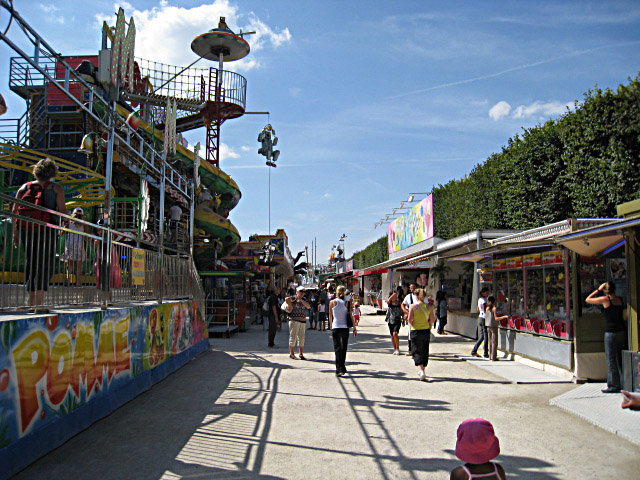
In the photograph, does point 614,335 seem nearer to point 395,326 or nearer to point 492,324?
point 492,324

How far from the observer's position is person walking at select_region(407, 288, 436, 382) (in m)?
9.20

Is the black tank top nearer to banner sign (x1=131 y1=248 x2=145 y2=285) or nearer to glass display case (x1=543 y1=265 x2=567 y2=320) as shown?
glass display case (x1=543 y1=265 x2=567 y2=320)

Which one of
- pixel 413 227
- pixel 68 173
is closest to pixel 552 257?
pixel 68 173

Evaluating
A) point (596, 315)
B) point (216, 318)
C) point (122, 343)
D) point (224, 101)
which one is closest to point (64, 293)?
point (122, 343)

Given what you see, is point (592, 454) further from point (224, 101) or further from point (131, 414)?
point (224, 101)

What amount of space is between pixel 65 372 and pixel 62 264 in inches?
48.9

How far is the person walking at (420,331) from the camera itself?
9.20 meters

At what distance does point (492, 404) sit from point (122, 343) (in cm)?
528

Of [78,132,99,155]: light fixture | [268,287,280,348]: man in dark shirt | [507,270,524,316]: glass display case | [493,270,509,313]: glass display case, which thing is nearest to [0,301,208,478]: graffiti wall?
[268,287,280,348]: man in dark shirt

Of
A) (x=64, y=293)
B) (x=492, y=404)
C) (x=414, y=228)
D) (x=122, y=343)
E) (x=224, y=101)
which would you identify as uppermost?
(x=224, y=101)

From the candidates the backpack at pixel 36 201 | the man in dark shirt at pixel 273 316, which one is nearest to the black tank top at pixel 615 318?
the backpack at pixel 36 201

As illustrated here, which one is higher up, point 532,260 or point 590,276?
point 532,260

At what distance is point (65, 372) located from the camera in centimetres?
518

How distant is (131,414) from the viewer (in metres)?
6.53
